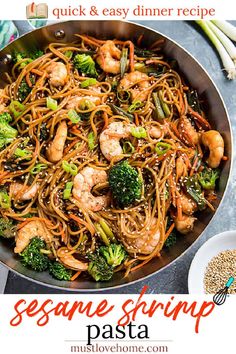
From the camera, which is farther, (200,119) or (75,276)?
(200,119)

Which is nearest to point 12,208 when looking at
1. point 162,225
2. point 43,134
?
point 43,134

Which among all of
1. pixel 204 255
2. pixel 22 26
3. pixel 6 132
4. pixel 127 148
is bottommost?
pixel 204 255

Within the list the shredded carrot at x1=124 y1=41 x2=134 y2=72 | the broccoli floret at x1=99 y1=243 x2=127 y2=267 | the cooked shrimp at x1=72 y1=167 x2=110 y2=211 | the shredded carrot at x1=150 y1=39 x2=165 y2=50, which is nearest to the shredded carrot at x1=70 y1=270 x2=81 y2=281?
the broccoli floret at x1=99 y1=243 x2=127 y2=267

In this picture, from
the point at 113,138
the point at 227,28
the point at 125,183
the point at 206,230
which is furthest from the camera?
the point at 227,28

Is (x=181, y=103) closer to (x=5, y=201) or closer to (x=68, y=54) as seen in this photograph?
(x=68, y=54)

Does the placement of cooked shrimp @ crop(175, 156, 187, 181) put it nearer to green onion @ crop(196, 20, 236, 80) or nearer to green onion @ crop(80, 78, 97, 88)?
green onion @ crop(80, 78, 97, 88)

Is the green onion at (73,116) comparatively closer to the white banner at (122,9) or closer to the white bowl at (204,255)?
the white banner at (122,9)

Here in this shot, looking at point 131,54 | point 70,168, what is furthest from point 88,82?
point 70,168
